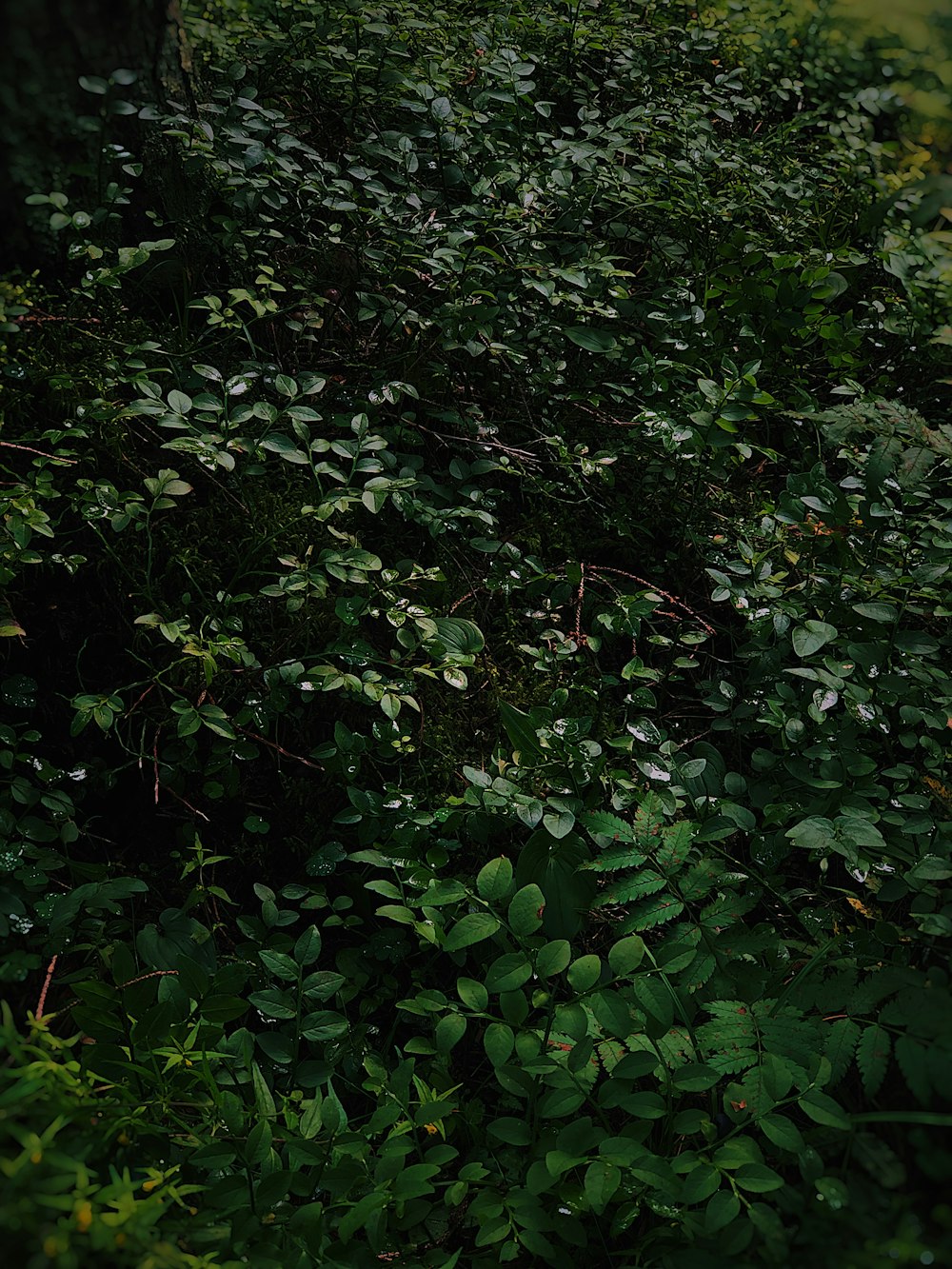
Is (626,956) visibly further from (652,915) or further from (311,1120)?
(311,1120)

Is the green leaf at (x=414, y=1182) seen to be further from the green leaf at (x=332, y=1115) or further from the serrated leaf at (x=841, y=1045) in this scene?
the serrated leaf at (x=841, y=1045)

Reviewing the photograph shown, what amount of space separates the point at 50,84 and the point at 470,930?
152 centimetres

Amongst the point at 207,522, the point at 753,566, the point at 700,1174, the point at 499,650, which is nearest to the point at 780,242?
the point at 753,566

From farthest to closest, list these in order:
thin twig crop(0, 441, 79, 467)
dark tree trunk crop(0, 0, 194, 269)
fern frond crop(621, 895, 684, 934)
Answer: thin twig crop(0, 441, 79, 467) → fern frond crop(621, 895, 684, 934) → dark tree trunk crop(0, 0, 194, 269)

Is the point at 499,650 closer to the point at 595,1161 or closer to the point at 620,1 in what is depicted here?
the point at 595,1161

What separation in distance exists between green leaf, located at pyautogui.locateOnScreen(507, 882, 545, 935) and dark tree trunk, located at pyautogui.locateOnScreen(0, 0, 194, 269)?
1.41 m

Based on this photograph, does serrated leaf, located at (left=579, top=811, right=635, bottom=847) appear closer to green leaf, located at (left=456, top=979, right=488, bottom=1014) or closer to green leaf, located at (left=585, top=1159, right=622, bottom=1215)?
green leaf, located at (left=456, top=979, right=488, bottom=1014)

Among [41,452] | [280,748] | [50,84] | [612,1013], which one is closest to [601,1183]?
[612,1013]

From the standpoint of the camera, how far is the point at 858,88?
13.7 ft

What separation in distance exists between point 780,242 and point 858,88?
1618 millimetres

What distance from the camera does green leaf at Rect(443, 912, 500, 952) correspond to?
1.64m

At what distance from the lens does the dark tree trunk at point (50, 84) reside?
123 centimetres

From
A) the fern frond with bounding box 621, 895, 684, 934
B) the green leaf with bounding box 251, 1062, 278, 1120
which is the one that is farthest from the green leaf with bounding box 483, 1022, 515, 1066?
the green leaf with bounding box 251, 1062, 278, 1120

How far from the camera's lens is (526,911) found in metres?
1.63
